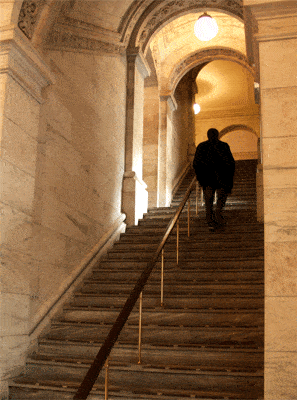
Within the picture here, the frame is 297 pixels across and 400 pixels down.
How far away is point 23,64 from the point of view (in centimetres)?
475

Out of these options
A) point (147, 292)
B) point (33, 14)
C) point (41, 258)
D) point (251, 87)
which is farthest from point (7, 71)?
point (251, 87)

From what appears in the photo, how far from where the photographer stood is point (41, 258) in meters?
5.16

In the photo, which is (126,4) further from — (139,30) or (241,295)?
(241,295)

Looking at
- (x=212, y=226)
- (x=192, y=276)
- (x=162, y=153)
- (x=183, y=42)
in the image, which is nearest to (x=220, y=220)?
(x=212, y=226)

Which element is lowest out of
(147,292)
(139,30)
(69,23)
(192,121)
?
(147,292)

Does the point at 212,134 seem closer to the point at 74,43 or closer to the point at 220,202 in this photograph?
the point at 220,202

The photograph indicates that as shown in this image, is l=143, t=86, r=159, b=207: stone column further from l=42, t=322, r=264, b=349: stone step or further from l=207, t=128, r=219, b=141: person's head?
l=42, t=322, r=264, b=349: stone step

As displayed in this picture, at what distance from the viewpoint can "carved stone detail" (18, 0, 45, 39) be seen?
15.8 ft

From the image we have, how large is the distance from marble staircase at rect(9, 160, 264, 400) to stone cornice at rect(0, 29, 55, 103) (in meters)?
2.55

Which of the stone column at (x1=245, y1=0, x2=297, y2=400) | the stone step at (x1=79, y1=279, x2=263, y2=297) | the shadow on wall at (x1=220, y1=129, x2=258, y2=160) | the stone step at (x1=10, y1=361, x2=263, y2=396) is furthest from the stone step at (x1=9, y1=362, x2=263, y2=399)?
the shadow on wall at (x1=220, y1=129, x2=258, y2=160)

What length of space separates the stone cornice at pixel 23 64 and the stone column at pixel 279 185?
8.11 feet

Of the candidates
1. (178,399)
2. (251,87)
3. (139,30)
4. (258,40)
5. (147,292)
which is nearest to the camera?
(258,40)

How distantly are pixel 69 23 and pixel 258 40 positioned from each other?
384cm

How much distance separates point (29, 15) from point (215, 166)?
3.47 metres
